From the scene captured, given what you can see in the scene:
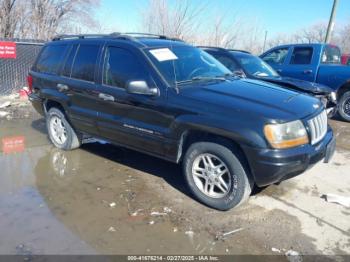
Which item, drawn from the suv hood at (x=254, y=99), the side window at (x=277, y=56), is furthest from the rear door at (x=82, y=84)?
the side window at (x=277, y=56)

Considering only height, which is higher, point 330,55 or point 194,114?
point 330,55

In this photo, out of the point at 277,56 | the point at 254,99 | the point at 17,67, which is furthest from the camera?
the point at 17,67

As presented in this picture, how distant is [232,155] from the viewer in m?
3.65

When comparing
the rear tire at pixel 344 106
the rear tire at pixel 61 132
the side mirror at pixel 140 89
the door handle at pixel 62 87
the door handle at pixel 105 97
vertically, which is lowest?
the rear tire at pixel 61 132

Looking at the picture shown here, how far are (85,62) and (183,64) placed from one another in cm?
156

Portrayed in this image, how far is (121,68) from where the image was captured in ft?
14.9

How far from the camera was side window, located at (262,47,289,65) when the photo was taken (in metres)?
9.63

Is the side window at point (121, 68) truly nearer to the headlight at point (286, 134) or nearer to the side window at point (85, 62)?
the side window at point (85, 62)

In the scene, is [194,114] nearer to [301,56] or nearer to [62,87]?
Result: [62,87]

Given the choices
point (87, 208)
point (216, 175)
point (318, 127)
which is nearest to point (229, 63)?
point (318, 127)

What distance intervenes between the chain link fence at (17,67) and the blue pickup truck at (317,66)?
738 cm

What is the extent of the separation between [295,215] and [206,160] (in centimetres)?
115

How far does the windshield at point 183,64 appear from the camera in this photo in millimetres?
4238

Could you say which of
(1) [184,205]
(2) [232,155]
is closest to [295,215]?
(2) [232,155]
